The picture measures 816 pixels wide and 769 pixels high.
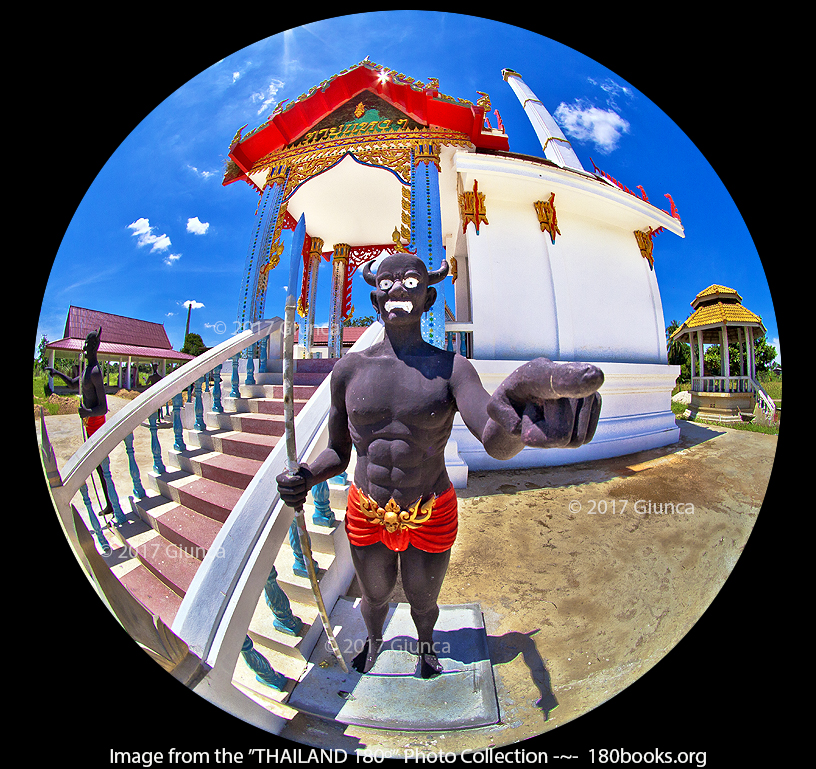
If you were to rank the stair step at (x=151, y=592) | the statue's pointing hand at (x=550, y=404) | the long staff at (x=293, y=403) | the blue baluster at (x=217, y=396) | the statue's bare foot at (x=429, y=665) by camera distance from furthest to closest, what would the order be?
the blue baluster at (x=217, y=396), the stair step at (x=151, y=592), the statue's bare foot at (x=429, y=665), the long staff at (x=293, y=403), the statue's pointing hand at (x=550, y=404)

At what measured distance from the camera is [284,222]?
135 cm

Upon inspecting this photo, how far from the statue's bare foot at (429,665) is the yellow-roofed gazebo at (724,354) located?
130 centimetres

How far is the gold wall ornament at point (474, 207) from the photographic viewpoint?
147 cm

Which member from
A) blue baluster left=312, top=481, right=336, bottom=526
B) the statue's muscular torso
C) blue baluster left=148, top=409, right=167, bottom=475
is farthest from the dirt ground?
blue baluster left=148, top=409, right=167, bottom=475

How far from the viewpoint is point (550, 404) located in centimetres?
78

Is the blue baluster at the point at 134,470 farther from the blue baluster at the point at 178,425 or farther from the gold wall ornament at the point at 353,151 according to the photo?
the gold wall ornament at the point at 353,151

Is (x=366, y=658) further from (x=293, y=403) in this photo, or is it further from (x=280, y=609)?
(x=293, y=403)

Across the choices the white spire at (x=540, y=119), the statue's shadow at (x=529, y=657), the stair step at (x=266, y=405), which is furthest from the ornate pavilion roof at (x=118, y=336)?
the white spire at (x=540, y=119)

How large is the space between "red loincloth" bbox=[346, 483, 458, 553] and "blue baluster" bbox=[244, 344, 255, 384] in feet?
2.36

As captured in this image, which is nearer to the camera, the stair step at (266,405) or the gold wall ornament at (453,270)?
the gold wall ornament at (453,270)

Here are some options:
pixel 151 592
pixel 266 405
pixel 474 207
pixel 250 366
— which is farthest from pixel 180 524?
pixel 474 207

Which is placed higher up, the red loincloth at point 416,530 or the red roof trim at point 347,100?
the red roof trim at point 347,100

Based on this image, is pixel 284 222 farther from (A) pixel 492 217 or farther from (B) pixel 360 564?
(B) pixel 360 564

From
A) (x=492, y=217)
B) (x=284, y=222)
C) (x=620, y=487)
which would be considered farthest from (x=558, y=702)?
(x=284, y=222)
